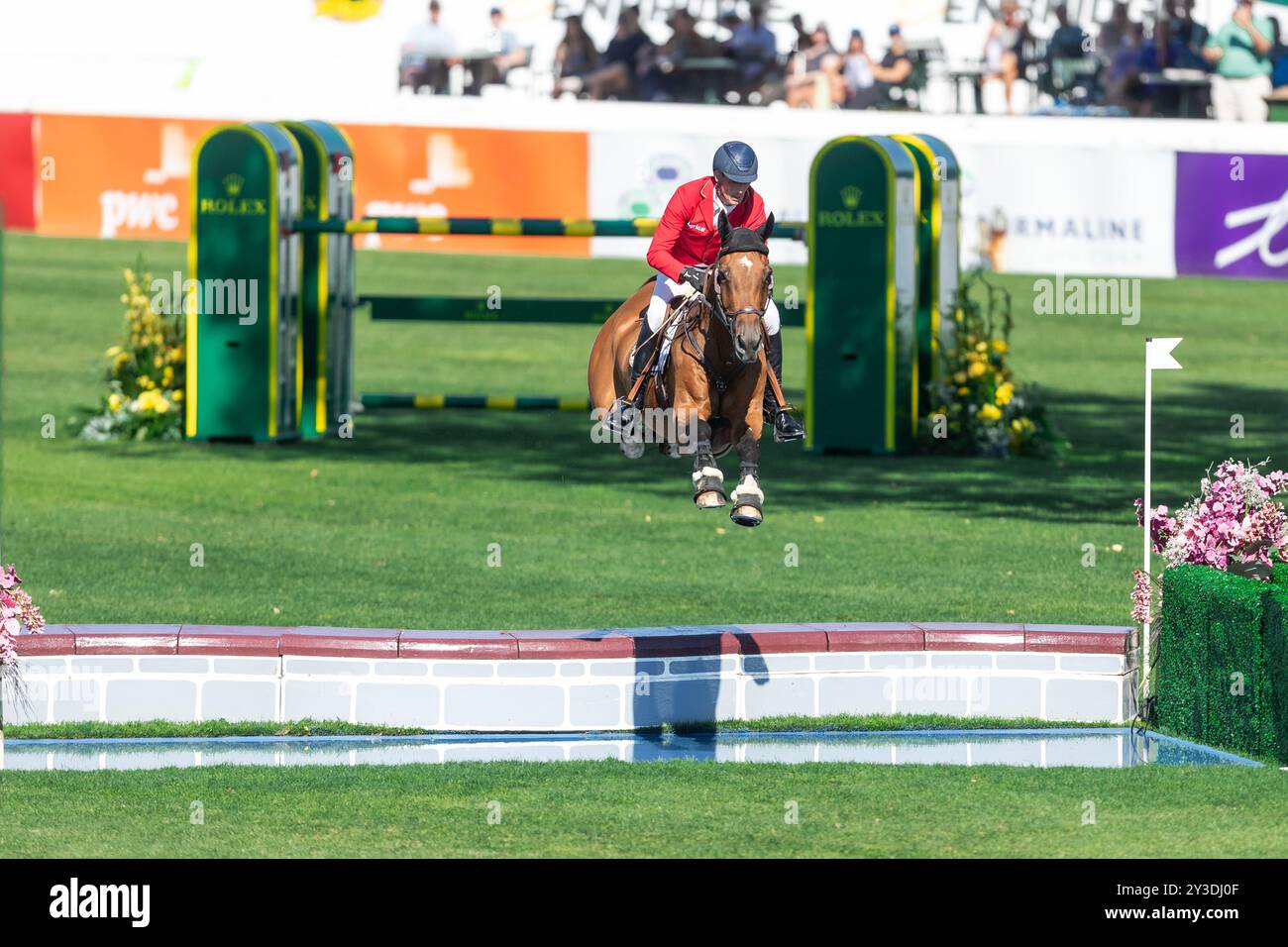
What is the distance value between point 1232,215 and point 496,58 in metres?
10.7

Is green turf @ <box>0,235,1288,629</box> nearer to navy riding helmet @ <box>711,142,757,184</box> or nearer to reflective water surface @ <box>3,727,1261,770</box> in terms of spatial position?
reflective water surface @ <box>3,727,1261,770</box>

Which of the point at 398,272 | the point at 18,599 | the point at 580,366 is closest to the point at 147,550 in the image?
the point at 18,599

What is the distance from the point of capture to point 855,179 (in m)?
19.9

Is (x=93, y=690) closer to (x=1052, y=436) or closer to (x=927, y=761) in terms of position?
(x=927, y=761)

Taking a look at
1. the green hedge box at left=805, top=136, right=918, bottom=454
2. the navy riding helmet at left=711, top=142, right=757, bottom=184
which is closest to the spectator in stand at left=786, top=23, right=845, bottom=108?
the green hedge box at left=805, top=136, right=918, bottom=454

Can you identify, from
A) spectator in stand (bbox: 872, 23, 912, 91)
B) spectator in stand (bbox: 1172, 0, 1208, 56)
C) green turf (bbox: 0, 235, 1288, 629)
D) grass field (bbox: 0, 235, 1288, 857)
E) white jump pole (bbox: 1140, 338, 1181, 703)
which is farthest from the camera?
spectator in stand (bbox: 872, 23, 912, 91)

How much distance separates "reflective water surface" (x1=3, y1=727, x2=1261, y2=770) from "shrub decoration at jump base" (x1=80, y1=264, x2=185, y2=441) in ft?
36.0

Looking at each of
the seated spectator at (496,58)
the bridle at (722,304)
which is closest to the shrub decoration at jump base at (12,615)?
the bridle at (722,304)

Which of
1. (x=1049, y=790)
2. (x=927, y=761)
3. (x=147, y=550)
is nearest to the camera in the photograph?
(x=1049, y=790)

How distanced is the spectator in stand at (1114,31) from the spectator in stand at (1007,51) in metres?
1.05

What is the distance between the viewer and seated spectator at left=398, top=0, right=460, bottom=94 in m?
33.8

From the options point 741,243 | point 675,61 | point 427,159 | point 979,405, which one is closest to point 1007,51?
point 675,61
